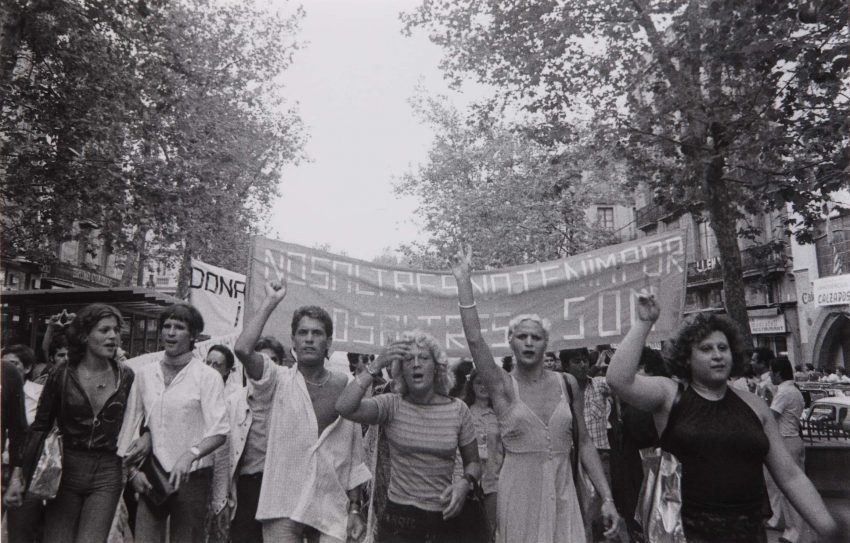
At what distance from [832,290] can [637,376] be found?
2451 cm

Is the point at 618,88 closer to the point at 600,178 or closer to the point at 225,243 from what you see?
the point at 600,178

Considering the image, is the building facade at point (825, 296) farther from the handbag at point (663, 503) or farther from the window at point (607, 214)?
the handbag at point (663, 503)

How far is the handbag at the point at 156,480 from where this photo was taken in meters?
3.99

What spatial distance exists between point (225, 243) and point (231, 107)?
193 inches

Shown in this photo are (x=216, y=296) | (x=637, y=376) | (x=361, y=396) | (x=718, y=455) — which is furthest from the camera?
(x=216, y=296)

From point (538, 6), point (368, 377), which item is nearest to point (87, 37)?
point (538, 6)

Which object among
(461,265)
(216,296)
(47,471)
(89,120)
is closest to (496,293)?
(461,265)

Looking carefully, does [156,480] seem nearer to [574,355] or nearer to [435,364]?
[435,364]

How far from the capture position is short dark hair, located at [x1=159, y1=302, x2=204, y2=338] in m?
4.45

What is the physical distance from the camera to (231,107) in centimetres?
2202

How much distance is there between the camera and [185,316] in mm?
4469

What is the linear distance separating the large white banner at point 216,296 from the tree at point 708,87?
5234 mm

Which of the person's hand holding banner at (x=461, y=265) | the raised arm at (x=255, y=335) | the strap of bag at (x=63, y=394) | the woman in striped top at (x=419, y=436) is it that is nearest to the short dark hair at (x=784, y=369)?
the person's hand holding banner at (x=461, y=265)

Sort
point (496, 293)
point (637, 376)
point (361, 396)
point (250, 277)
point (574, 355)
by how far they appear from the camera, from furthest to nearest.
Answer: point (574, 355)
point (496, 293)
point (250, 277)
point (361, 396)
point (637, 376)
